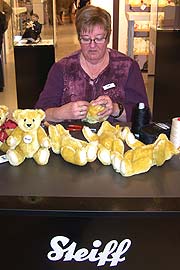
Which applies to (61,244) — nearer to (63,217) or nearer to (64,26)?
(63,217)

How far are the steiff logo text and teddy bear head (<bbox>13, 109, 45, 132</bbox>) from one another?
36cm

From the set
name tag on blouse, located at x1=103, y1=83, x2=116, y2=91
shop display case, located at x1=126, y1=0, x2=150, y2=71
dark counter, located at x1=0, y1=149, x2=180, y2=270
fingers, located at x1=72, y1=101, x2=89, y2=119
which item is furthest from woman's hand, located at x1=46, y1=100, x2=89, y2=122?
shop display case, located at x1=126, y1=0, x2=150, y2=71

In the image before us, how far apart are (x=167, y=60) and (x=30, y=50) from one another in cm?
147

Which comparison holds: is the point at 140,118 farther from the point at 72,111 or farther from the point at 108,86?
the point at 108,86

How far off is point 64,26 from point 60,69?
11.9 metres

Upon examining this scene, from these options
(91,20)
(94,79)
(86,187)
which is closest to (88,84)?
(94,79)

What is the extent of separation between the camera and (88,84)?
219 cm

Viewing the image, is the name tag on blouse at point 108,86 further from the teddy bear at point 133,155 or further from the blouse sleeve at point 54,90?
the teddy bear at point 133,155

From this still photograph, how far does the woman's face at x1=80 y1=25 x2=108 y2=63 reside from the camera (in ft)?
6.77

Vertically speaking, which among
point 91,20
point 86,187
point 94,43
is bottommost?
point 86,187

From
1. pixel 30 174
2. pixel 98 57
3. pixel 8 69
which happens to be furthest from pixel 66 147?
pixel 8 69

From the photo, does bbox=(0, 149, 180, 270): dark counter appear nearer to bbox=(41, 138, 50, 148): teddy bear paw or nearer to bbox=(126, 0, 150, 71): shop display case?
bbox=(41, 138, 50, 148): teddy bear paw

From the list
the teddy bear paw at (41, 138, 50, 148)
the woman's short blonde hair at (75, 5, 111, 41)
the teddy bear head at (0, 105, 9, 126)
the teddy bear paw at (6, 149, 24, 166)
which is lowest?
the teddy bear paw at (6, 149, 24, 166)

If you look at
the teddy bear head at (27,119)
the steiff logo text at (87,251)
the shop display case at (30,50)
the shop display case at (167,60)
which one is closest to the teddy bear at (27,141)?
the teddy bear head at (27,119)
